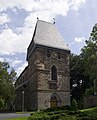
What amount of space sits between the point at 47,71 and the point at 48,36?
8.13 m

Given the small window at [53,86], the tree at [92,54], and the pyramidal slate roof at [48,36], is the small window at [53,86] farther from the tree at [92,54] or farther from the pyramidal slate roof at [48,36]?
the tree at [92,54]

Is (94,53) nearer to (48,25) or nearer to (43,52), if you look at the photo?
(43,52)

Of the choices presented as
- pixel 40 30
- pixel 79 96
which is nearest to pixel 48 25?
pixel 40 30

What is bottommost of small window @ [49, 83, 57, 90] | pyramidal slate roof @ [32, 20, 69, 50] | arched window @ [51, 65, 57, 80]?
small window @ [49, 83, 57, 90]

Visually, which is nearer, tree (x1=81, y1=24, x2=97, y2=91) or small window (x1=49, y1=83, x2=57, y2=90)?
tree (x1=81, y1=24, x2=97, y2=91)

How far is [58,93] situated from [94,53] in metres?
17.7

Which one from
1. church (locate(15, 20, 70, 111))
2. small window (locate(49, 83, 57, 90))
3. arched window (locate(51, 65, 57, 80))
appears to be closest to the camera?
church (locate(15, 20, 70, 111))

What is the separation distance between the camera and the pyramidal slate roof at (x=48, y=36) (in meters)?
54.1

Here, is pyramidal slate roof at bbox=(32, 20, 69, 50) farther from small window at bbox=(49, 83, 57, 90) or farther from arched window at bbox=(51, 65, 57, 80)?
small window at bbox=(49, 83, 57, 90)

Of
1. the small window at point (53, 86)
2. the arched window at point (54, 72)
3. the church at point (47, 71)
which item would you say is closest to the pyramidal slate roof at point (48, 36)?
the church at point (47, 71)

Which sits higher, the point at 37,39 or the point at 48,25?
the point at 48,25

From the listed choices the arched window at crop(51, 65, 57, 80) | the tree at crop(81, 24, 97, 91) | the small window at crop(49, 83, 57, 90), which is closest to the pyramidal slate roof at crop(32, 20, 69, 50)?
the arched window at crop(51, 65, 57, 80)

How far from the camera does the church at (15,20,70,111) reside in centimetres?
5144

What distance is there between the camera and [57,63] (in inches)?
2160
